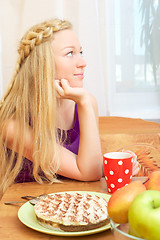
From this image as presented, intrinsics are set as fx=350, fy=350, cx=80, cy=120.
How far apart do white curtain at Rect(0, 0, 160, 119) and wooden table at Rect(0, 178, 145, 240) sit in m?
1.05

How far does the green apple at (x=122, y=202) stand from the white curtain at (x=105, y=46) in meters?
1.50

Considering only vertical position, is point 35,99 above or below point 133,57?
below

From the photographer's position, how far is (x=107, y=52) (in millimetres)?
2047

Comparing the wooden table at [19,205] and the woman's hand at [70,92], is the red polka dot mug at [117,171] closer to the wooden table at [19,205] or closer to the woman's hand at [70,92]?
the wooden table at [19,205]

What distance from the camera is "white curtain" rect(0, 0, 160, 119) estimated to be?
1.98 meters

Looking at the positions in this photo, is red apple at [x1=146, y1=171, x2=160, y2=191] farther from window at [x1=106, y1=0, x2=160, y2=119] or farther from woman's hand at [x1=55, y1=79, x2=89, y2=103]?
window at [x1=106, y1=0, x2=160, y2=119]

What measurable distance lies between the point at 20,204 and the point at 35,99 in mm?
508

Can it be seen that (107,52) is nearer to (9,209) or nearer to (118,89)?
(118,89)

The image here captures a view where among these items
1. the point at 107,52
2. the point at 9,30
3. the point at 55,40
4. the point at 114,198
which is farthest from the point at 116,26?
the point at 114,198

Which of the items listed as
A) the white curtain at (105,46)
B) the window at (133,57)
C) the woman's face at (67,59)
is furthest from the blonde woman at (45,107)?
the window at (133,57)

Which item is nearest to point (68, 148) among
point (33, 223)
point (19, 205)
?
point (19, 205)

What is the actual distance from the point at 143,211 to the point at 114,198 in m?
0.10

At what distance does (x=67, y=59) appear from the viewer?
4.22ft

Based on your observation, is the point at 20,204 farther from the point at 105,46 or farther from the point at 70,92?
the point at 105,46
